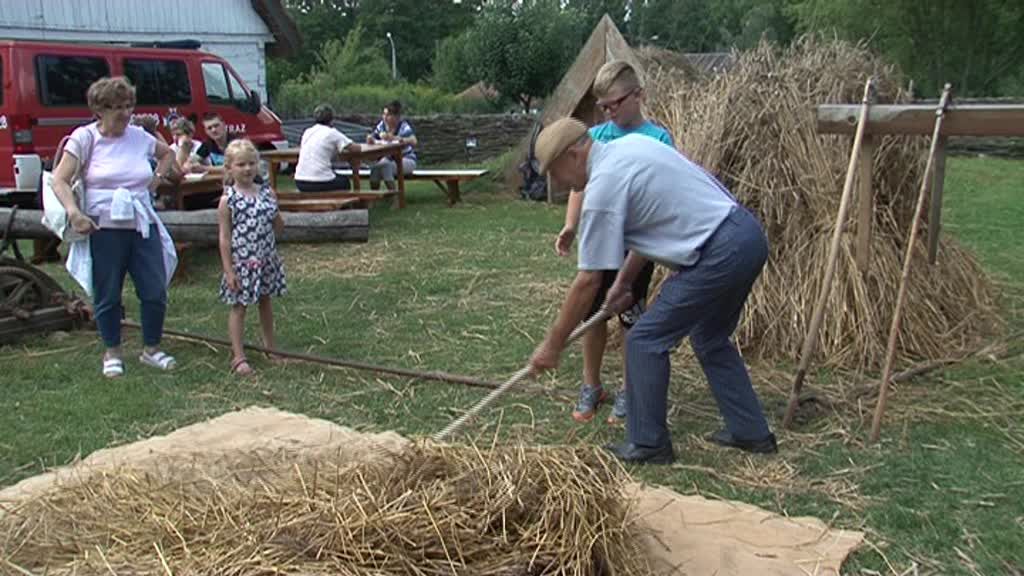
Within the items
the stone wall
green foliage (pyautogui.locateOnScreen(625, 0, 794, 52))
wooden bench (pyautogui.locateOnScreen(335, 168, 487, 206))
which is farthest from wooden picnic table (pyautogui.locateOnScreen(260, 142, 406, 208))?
green foliage (pyautogui.locateOnScreen(625, 0, 794, 52))

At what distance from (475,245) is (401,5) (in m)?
55.0

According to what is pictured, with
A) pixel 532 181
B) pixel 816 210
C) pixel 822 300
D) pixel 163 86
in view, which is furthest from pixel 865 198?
pixel 163 86

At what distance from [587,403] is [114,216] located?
2534mm

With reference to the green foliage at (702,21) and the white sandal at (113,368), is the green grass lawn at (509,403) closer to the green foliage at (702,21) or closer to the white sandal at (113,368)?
the white sandal at (113,368)

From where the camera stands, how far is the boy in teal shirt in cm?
416

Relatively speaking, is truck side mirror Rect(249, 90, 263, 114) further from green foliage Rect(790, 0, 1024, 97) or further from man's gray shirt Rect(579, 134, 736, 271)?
green foliage Rect(790, 0, 1024, 97)

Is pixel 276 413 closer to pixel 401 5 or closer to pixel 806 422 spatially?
pixel 806 422

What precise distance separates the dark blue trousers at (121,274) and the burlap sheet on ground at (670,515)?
1.17 meters

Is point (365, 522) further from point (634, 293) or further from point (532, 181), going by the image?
point (532, 181)

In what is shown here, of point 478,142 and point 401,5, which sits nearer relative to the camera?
point 478,142

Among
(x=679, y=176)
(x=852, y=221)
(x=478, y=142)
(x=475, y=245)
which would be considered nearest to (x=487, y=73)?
(x=478, y=142)

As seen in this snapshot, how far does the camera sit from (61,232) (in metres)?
5.09

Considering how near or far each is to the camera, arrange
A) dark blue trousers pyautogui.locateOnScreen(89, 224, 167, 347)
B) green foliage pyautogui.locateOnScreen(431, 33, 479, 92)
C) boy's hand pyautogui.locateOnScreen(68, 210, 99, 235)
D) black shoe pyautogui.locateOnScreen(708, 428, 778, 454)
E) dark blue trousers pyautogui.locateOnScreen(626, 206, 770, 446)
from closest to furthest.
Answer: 1. dark blue trousers pyautogui.locateOnScreen(626, 206, 770, 446)
2. black shoe pyautogui.locateOnScreen(708, 428, 778, 454)
3. boy's hand pyautogui.locateOnScreen(68, 210, 99, 235)
4. dark blue trousers pyautogui.locateOnScreen(89, 224, 167, 347)
5. green foliage pyautogui.locateOnScreen(431, 33, 479, 92)

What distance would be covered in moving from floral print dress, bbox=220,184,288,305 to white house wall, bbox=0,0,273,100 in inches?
592
